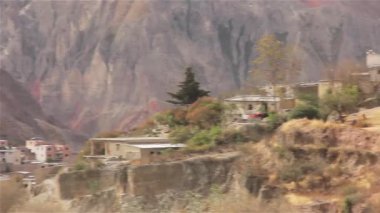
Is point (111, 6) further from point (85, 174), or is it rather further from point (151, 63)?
point (85, 174)

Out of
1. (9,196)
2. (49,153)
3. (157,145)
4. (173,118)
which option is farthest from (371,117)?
(49,153)

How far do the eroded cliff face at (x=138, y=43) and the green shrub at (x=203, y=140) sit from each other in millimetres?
49748

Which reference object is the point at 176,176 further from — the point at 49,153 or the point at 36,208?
the point at 49,153

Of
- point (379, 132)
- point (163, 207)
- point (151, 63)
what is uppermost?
point (151, 63)

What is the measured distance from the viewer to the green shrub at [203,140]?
3064cm

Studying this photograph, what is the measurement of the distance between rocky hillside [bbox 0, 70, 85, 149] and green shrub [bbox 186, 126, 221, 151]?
34.2 metres

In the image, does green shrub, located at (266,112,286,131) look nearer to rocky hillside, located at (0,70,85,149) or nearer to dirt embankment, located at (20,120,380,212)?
dirt embankment, located at (20,120,380,212)

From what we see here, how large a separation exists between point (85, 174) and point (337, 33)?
2293 inches

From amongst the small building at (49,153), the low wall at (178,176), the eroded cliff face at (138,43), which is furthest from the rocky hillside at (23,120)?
the low wall at (178,176)

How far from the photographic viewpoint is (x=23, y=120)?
80375mm

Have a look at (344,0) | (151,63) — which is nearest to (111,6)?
(151,63)

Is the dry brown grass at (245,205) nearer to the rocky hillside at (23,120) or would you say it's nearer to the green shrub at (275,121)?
the green shrub at (275,121)

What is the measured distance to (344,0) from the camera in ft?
288

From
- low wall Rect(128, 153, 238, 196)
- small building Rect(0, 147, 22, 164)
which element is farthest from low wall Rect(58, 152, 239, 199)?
small building Rect(0, 147, 22, 164)
